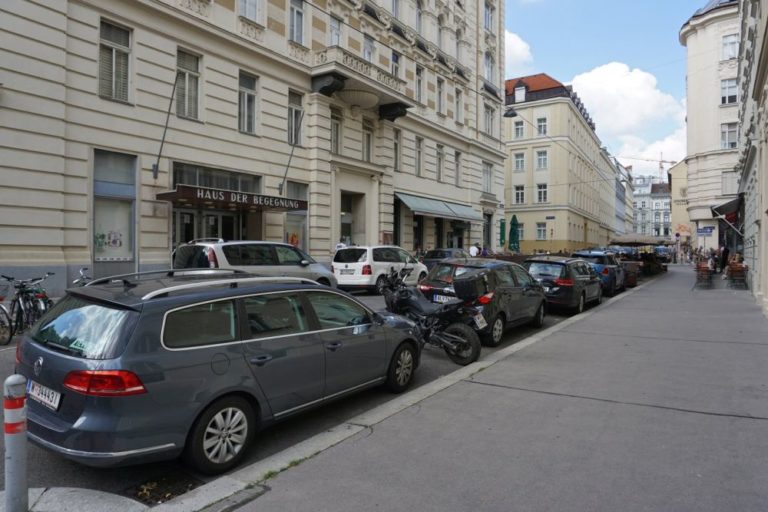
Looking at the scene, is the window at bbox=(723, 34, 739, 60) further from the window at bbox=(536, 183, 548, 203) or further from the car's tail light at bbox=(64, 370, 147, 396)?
the car's tail light at bbox=(64, 370, 147, 396)

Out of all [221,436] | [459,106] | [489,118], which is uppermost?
[489,118]

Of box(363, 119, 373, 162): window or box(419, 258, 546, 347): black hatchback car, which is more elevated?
box(363, 119, 373, 162): window

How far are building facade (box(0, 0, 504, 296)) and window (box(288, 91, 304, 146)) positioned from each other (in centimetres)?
8

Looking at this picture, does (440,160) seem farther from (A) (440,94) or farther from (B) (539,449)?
(B) (539,449)

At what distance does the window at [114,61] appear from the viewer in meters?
14.6

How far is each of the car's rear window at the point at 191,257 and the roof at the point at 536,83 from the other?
5068 centimetres

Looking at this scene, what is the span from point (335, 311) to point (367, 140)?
67.5 feet

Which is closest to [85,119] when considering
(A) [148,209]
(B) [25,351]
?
(A) [148,209]

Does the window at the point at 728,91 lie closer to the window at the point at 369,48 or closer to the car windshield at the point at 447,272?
the window at the point at 369,48

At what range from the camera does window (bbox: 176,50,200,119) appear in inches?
650

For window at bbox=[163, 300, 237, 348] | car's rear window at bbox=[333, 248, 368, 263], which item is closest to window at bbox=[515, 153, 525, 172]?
car's rear window at bbox=[333, 248, 368, 263]

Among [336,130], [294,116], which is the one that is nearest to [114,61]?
[294,116]

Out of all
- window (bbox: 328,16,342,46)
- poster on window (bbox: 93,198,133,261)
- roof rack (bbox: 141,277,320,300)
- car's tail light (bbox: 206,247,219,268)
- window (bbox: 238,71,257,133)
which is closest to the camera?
roof rack (bbox: 141,277,320,300)

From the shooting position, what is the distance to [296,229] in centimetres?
2067
